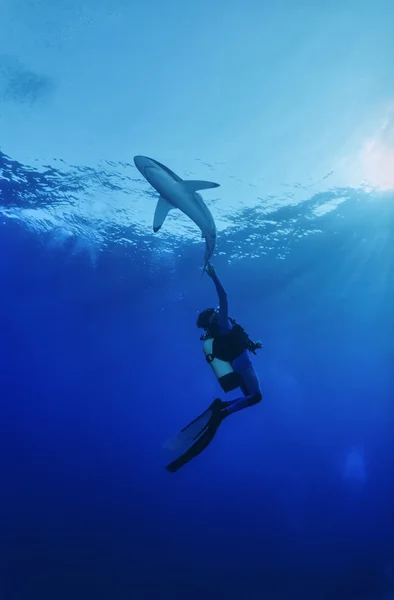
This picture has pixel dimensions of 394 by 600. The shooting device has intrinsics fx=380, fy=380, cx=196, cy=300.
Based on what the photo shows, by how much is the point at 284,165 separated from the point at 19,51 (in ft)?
36.4

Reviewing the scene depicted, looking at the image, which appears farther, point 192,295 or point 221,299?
point 192,295

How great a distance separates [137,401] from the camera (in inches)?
2363

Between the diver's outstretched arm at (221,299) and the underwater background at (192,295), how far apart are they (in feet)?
29.8

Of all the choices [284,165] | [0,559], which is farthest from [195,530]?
[284,165]

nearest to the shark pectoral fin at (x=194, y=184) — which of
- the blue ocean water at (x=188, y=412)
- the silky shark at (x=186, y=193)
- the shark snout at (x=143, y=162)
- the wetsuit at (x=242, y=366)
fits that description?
the silky shark at (x=186, y=193)

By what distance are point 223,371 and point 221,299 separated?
1225 mm

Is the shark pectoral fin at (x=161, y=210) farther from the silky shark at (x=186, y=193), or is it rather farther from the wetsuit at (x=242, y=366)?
the wetsuit at (x=242, y=366)

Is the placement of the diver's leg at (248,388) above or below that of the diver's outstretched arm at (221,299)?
below

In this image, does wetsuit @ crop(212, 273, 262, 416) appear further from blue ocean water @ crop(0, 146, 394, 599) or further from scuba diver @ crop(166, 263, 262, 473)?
blue ocean water @ crop(0, 146, 394, 599)

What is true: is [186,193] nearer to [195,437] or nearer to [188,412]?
[195,437]

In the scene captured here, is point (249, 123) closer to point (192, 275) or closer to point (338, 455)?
point (192, 275)

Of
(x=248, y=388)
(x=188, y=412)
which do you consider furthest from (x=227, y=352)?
(x=188, y=412)

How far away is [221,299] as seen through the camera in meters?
6.36

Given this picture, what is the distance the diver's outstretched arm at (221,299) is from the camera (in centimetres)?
634
